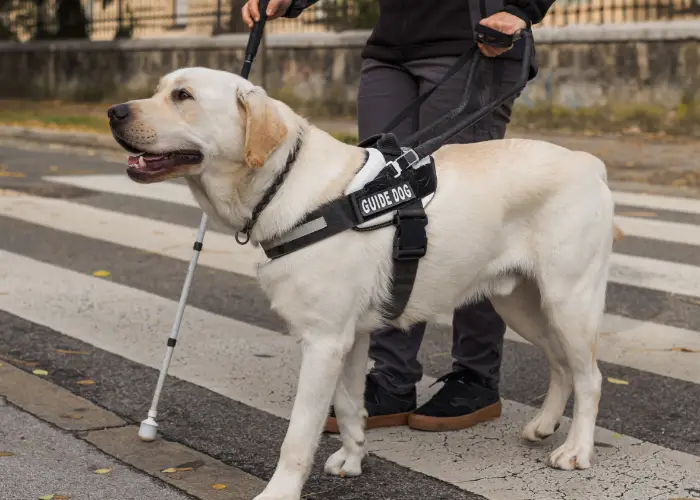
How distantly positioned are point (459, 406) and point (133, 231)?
459 cm

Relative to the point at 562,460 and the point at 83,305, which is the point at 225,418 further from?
the point at 83,305

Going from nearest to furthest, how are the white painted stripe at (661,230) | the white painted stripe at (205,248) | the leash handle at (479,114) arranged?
the leash handle at (479,114) < the white painted stripe at (205,248) < the white painted stripe at (661,230)

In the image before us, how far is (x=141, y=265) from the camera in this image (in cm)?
741

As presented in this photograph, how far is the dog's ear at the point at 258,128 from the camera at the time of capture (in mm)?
3492

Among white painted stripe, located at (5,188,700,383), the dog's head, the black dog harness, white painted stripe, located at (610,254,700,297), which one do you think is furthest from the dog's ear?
white painted stripe, located at (610,254,700,297)

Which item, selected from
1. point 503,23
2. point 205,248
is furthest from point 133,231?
point 503,23

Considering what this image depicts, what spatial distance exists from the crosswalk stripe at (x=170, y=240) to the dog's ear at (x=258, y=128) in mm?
3648

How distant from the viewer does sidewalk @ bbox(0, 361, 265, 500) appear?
12.2 feet

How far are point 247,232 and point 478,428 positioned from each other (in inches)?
52.7

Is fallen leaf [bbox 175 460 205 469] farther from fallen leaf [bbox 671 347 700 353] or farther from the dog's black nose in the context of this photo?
fallen leaf [bbox 671 347 700 353]

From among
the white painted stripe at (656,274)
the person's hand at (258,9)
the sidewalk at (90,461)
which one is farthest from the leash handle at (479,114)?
the white painted stripe at (656,274)

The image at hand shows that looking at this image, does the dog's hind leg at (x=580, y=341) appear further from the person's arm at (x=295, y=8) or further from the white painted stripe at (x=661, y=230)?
the white painted stripe at (x=661, y=230)

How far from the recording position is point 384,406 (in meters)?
4.49

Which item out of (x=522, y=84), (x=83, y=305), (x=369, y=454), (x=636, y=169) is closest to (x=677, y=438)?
(x=369, y=454)
